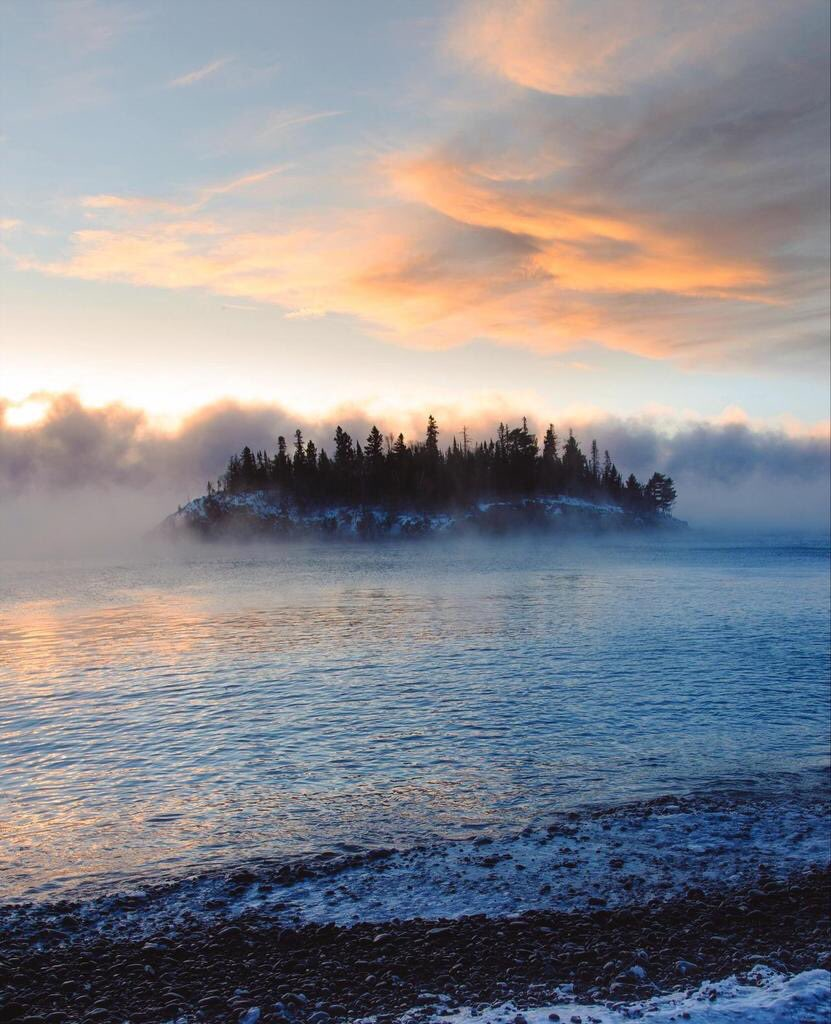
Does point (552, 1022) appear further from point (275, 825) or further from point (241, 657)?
point (241, 657)

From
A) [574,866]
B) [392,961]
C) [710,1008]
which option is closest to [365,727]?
[574,866]

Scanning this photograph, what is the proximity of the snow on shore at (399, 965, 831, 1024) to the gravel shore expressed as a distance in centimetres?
30

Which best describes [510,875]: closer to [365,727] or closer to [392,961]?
[392,961]

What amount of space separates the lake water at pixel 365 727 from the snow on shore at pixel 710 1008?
256 inches

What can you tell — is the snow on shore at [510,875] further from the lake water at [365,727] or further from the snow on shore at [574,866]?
the lake water at [365,727]

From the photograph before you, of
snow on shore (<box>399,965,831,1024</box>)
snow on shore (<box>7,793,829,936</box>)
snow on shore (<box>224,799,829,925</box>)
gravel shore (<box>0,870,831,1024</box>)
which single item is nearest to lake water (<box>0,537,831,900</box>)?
snow on shore (<box>7,793,829,936</box>)

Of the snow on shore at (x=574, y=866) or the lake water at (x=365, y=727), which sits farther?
the lake water at (x=365, y=727)

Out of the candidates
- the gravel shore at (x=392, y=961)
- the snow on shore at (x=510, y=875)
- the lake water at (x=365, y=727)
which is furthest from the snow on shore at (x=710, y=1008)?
the lake water at (x=365, y=727)

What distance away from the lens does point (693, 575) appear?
344 ft

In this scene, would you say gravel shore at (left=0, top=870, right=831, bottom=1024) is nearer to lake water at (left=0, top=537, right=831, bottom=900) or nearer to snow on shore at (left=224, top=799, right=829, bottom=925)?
snow on shore at (left=224, top=799, right=829, bottom=925)

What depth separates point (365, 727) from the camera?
25359 millimetres

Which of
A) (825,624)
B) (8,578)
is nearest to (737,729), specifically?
(825,624)

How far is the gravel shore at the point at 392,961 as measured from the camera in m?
9.91

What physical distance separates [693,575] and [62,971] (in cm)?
10479
